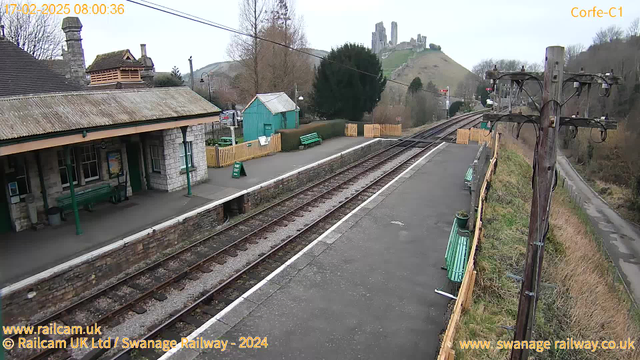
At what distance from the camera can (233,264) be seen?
10.0 meters

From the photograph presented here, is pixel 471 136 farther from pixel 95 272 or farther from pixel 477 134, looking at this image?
pixel 95 272

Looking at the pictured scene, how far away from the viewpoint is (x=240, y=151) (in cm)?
2014

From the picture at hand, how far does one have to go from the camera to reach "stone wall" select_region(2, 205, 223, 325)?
7.93 meters

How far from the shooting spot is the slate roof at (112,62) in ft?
54.1

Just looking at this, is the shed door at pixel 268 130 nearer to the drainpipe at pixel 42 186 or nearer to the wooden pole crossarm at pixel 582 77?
the drainpipe at pixel 42 186

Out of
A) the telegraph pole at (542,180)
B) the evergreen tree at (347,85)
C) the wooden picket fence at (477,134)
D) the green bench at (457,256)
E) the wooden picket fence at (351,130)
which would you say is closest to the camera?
the telegraph pole at (542,180)

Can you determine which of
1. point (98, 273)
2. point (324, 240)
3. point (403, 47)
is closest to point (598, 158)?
point (324, 240)

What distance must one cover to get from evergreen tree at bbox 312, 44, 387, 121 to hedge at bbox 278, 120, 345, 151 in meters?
2.61

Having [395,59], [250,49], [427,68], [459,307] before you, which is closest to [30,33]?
[250,49]

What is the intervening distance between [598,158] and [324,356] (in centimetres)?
3498

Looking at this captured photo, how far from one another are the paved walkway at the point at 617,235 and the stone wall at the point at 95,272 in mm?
16496

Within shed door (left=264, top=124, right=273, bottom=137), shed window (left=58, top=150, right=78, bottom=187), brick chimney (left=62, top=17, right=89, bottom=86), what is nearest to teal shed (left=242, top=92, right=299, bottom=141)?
shed door (left=264, top=124, right=273, bottom=137)

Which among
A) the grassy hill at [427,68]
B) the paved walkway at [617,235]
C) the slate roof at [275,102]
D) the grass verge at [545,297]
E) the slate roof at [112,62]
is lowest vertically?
the paved walkway at [617,235]

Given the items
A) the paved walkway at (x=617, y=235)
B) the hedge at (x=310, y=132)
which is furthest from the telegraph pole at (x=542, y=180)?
the hedge at (x=310, y=132)
